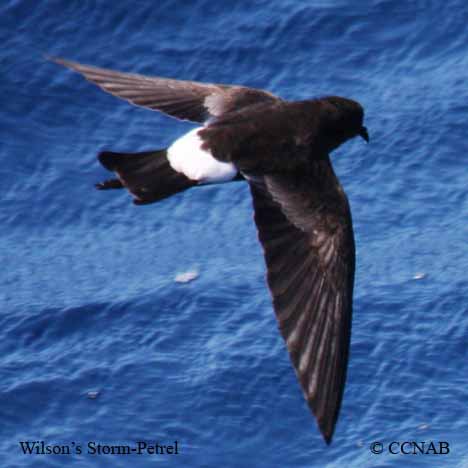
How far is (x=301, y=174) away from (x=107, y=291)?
2.13 meters

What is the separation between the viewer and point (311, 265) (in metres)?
5.84

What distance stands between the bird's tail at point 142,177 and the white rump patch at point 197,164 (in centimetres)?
3

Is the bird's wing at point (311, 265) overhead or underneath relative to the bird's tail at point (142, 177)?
underneath

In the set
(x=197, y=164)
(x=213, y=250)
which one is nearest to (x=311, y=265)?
(x=197, y=164)

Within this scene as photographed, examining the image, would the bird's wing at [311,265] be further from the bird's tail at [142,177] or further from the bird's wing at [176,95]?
the bird's wing at [176,95]

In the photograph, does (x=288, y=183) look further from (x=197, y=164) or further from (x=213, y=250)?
(x=213, y=250)

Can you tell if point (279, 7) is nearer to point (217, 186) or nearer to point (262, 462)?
point (217, 186)

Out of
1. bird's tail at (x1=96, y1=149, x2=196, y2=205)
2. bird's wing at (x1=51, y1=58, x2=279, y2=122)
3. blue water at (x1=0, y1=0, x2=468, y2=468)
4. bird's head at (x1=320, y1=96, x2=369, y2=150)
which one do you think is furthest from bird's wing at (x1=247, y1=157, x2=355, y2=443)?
blue water at (x1=0, y1=0, x2=468, y2=468)

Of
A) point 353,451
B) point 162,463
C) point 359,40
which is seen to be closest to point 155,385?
point 162,463

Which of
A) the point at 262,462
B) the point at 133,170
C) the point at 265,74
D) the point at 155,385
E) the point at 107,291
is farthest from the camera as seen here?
the point at 265,74

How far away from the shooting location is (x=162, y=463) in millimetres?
6895

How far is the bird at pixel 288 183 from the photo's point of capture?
559cm

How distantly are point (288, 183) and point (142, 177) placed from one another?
586mm

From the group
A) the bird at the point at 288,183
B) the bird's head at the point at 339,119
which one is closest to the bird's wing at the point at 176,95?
the bird at the point at 288,183
